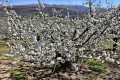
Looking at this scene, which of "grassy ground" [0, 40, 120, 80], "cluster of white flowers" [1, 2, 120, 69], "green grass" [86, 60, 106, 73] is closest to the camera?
"cluster of white flowers" [1, 2, 120, 69]

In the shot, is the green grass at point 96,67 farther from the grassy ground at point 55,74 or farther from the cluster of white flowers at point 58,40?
the cluster of white flowers at point 58,40

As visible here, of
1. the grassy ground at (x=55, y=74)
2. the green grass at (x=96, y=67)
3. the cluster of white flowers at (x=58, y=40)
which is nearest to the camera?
the cluster of white flowers at (x=58, y=40)

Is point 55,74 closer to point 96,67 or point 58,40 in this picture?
point 58,40

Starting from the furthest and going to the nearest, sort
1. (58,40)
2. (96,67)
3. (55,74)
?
(96,67) → (55,74) → (58,40)

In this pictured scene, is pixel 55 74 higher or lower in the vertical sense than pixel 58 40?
lower

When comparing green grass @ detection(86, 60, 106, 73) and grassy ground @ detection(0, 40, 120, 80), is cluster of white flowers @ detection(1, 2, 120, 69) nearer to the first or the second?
grassy ground @ detection(0, 40, 120, 80)

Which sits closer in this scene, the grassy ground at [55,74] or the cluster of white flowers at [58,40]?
the cluster of white flowers at [58,40]

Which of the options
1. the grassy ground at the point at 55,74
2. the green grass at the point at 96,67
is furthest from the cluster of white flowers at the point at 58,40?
the green grass at the point at 96,67

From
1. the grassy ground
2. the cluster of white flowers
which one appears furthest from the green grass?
the cluster of white flowers

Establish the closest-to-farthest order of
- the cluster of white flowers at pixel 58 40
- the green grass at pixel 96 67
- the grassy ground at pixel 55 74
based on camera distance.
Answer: the cluster of white flowers at pixel 58 40 < the grassy ground at pixel 55 74 < the green grass at pixel 96 67

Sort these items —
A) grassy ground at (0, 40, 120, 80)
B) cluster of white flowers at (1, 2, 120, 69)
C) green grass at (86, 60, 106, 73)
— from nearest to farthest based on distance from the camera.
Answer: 1. cluster of white flowers at (1, 2, 120, 69)
2. grassy ground at (0, 40, 120, 80)
3. green grass at (86, 60, 106, 73)

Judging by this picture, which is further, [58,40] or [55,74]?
[55,74]

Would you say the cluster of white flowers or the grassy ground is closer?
the cluster of white flowers

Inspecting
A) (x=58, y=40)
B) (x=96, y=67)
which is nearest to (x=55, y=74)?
(x=58, y=40)
